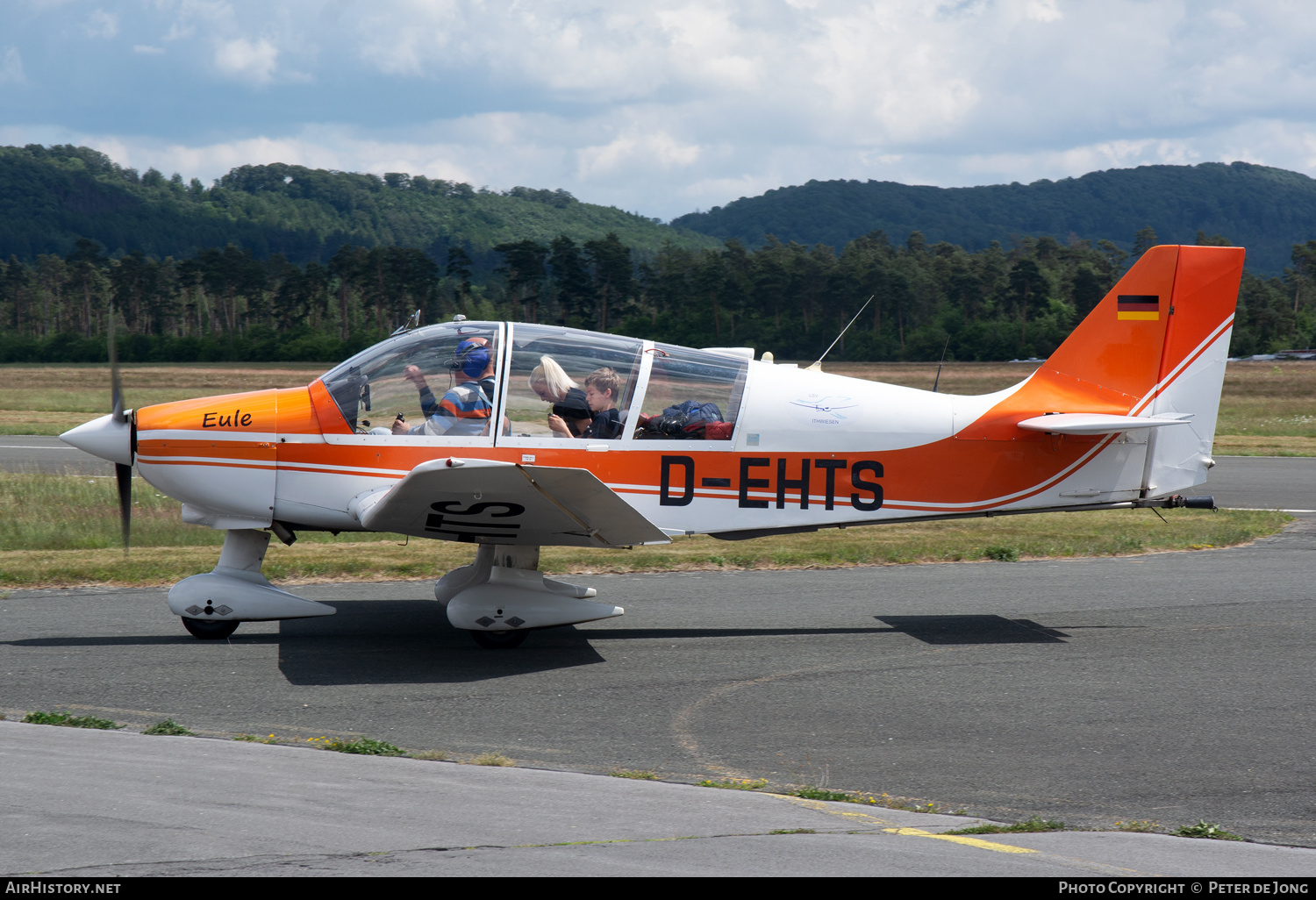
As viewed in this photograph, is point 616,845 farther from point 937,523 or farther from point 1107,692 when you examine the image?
point 937,523

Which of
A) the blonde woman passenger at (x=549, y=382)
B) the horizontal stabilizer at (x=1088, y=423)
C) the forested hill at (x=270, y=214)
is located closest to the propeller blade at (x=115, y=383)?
the blonde woman passenger at (x=549, y=382)

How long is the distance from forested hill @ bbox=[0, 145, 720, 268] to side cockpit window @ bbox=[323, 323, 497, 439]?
159m

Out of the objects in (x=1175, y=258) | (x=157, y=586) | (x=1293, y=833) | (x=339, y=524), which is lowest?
(x=157, y=586)

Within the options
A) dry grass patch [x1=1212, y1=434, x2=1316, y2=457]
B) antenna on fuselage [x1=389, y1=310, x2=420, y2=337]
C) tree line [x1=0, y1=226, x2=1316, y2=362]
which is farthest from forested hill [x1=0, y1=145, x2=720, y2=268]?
antenna on fuselage [x1=389, y1=310, x2=420, y2=337]

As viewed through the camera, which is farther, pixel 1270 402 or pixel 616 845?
pixel 1270 402

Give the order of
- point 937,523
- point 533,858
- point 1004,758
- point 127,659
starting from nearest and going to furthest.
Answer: point 533,858 < point 1004,758 < point 127,659 < point 937,523

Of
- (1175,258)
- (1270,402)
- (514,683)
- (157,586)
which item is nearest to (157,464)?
(157,586)

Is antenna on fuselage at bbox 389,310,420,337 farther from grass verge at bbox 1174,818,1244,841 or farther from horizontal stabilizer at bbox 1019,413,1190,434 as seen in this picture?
grass verge at bbox 1174,818,1244,841

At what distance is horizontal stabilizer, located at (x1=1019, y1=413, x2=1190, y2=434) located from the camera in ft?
24.0

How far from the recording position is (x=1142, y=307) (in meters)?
7.89

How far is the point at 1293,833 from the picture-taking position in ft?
13.6

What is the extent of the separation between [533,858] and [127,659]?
4458 mm

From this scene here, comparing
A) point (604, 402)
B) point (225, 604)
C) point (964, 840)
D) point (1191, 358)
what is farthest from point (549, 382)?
point (1191, 358)

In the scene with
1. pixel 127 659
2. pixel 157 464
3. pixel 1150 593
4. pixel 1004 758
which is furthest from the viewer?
pixel 1150 593
